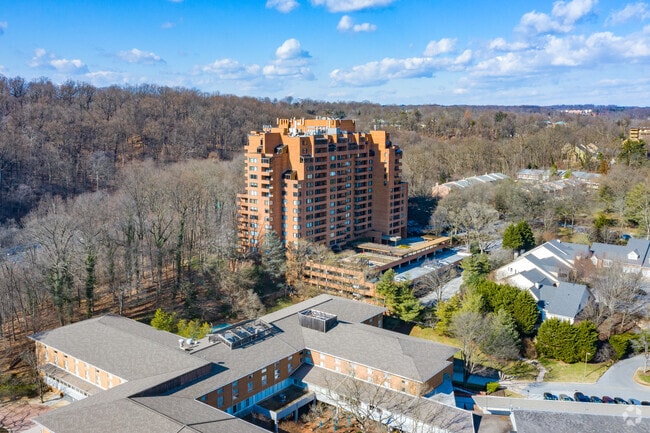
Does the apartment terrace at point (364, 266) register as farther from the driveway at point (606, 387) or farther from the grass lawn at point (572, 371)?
the driveway at point (606, 387)

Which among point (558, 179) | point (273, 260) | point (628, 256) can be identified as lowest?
point (628, 256)

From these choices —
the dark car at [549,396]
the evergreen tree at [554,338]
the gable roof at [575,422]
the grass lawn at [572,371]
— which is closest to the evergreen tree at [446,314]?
the evergreen tree at [554,338]

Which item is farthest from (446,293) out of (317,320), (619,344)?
(317,320)

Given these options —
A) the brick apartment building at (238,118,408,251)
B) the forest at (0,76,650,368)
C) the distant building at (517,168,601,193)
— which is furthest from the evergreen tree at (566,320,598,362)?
the distant building at (517,168,601,193)

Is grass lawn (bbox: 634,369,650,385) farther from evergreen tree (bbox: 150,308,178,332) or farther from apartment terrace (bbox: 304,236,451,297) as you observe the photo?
evergreen tree (bbox: 150,308,178,332)

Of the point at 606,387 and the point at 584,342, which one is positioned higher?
the point at 584,342

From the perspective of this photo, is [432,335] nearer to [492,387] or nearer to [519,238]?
[492,387]

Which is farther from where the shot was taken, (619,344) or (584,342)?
(619,344)

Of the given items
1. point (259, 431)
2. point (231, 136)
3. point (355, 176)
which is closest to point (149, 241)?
point (355, 176)
